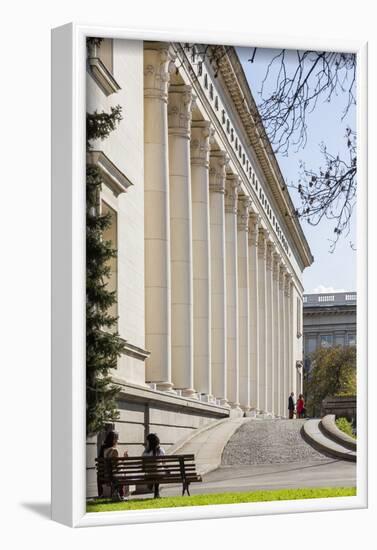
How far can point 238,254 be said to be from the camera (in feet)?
139

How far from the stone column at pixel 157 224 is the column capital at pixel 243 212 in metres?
9.16

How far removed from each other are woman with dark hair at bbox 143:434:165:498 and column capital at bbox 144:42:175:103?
21.7 ft

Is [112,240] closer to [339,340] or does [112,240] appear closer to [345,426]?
[339,340]

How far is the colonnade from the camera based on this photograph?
3014 centimetres

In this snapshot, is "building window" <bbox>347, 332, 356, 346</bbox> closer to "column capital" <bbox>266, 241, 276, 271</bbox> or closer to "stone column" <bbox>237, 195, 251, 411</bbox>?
"stone column" <bbox>237, 195, 251, 411</bbox>

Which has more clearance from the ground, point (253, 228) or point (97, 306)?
point (253, 228)

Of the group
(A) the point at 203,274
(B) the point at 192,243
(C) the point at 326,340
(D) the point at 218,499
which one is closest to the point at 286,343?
(A) the point at 203,274

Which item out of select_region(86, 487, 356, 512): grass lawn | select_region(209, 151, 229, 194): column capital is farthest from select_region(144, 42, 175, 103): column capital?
select_region(209, 151, 229, 194): column capital

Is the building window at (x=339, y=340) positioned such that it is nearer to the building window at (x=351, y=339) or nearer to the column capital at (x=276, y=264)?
the building window at (x=351, y=339)

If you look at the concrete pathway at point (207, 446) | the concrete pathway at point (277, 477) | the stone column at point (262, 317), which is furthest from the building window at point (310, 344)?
the stone column at point (262, 317)

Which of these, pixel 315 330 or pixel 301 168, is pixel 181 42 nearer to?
pixel 301 168

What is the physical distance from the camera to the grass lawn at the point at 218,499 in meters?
22.0

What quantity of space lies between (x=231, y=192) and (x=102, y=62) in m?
19.3

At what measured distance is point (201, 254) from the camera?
37594 mm
